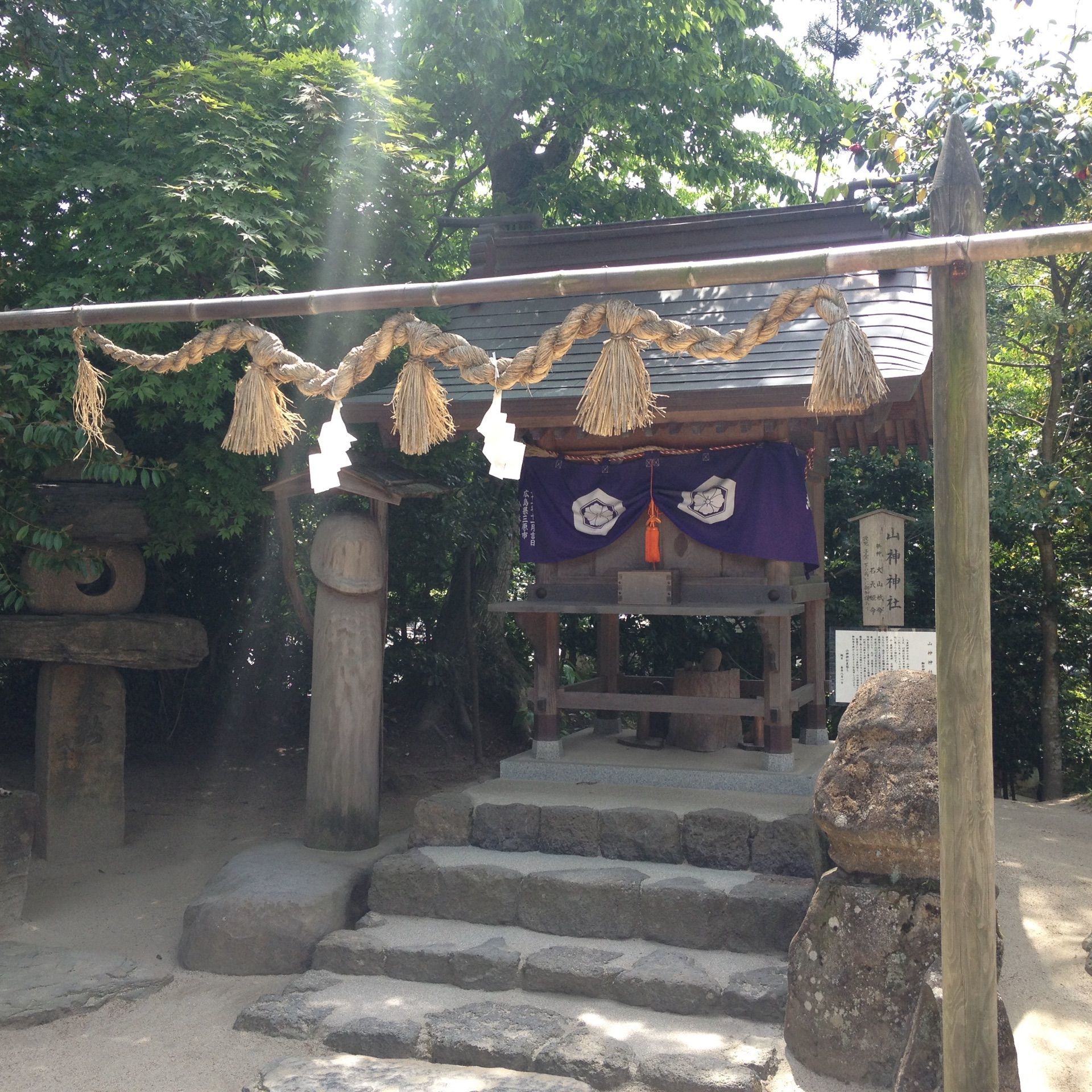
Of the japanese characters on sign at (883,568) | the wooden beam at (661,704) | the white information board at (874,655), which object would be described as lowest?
the wooden beam at (661,704)

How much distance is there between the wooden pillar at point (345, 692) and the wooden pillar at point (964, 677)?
4.61m

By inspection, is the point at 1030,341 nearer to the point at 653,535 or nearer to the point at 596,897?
the point at 653,535

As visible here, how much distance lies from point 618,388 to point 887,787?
2.20 meters

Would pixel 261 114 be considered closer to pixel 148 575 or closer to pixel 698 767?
pixel 148 575

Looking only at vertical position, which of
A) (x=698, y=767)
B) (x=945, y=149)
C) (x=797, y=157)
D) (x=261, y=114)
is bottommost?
(x=698, y=767)

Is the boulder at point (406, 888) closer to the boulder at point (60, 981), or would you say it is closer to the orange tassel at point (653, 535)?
the boulder at point (60, 981)

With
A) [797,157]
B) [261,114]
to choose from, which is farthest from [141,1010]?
[797,157]

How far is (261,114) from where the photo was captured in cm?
780

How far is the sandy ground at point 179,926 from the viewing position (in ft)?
15.8

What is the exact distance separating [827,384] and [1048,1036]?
10.8ft

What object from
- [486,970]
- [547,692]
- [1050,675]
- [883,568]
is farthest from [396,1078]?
[1050,675]

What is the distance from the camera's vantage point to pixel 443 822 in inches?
263

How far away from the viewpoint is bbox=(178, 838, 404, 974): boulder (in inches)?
234

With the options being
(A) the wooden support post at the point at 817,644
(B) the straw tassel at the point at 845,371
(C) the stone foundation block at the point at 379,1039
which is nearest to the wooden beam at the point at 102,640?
(C) the stone foundation block at the point at 379,1039
